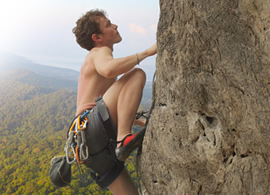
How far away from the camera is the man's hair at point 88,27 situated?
2.31m

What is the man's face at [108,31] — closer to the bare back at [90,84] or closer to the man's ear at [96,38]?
the man's ear at [96,38]

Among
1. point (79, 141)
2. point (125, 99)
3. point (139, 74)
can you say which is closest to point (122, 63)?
point (139, 74)

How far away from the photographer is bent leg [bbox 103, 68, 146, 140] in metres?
1.89

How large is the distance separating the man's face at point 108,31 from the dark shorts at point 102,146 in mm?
A: 646

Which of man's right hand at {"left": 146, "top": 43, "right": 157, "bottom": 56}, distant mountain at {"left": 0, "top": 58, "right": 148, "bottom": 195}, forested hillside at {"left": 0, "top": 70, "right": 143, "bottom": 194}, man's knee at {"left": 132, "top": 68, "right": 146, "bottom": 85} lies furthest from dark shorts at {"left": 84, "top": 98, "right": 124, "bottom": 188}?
forested hillside at {"left": 0, "top": 70, "right": 143, "bottom": 194}

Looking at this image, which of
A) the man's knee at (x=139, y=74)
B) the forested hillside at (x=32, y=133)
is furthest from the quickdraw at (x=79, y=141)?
the forested hillside at (x=32, y=133)

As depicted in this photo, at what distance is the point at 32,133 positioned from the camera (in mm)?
11367

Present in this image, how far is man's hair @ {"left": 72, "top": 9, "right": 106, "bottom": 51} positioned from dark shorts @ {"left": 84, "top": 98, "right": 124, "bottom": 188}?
2.26 ft

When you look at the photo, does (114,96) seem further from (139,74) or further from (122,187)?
(122,187)

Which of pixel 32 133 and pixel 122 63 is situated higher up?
pixel 122 63

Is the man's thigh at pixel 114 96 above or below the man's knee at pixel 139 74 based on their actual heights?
below

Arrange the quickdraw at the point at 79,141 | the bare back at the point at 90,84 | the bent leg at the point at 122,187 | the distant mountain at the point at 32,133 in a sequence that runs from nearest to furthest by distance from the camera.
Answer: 1. the quickdraw at the point at 79,141
2. the bent leg at the point at 122,187
3. the bare back at the point at 90,84
4. the distant mountain at the point at 32,133

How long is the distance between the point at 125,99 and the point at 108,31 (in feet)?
2.59

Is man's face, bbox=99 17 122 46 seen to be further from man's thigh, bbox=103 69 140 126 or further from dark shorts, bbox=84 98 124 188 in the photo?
dark shorts, bbox=84 98 124 188
